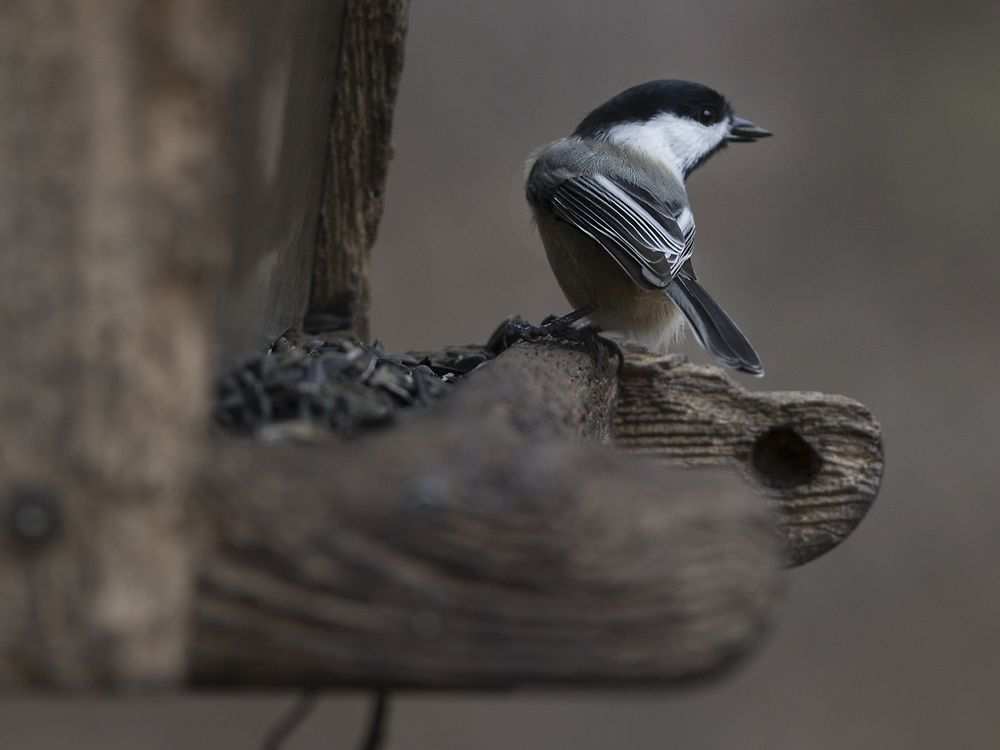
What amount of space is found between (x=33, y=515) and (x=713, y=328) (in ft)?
5.47

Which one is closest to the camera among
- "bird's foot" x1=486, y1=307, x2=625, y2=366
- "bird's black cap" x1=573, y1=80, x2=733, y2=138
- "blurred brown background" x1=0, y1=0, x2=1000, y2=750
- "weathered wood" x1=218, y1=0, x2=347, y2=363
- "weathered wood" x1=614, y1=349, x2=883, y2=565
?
"weathered wood" x1=218, y1=0, x2=347, y2=363

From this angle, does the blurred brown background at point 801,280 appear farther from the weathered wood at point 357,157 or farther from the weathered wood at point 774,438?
the weathered wood at point 774,438

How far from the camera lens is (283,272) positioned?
6.09ft

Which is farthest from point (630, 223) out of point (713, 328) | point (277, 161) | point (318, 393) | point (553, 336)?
point (318, 393)

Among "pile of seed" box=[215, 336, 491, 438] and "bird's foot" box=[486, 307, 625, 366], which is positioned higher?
"bird's foot" box=[486, 307, 625, 366]

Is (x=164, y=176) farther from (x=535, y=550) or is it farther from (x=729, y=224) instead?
(x=729, y=224)

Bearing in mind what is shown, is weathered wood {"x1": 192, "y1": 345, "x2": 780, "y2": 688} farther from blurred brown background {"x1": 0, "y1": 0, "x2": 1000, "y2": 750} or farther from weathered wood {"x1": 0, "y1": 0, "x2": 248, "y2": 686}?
blurred brown background {"x1": 0, "y1": 0, "x2": 1000, "y2": 750}

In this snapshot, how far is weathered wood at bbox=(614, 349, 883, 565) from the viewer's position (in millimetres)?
1784

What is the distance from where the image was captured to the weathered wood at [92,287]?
88 cm

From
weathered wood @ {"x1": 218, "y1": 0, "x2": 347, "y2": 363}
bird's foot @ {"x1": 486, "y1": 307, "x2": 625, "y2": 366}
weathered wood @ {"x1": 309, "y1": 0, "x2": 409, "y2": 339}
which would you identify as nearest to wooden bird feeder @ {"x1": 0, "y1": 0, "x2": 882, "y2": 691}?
weathered wood @ {"x1": 218, "y1": 0, "x2": 347, "y2": 363}

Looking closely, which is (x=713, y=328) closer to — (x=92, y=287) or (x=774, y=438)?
(x=774, y=438)

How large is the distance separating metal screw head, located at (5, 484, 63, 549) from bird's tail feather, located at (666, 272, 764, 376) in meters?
1.60

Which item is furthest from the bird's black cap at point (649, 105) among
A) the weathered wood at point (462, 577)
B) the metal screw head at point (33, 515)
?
the metal screw head at point (33, 515)

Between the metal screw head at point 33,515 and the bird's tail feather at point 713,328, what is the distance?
1.60m
